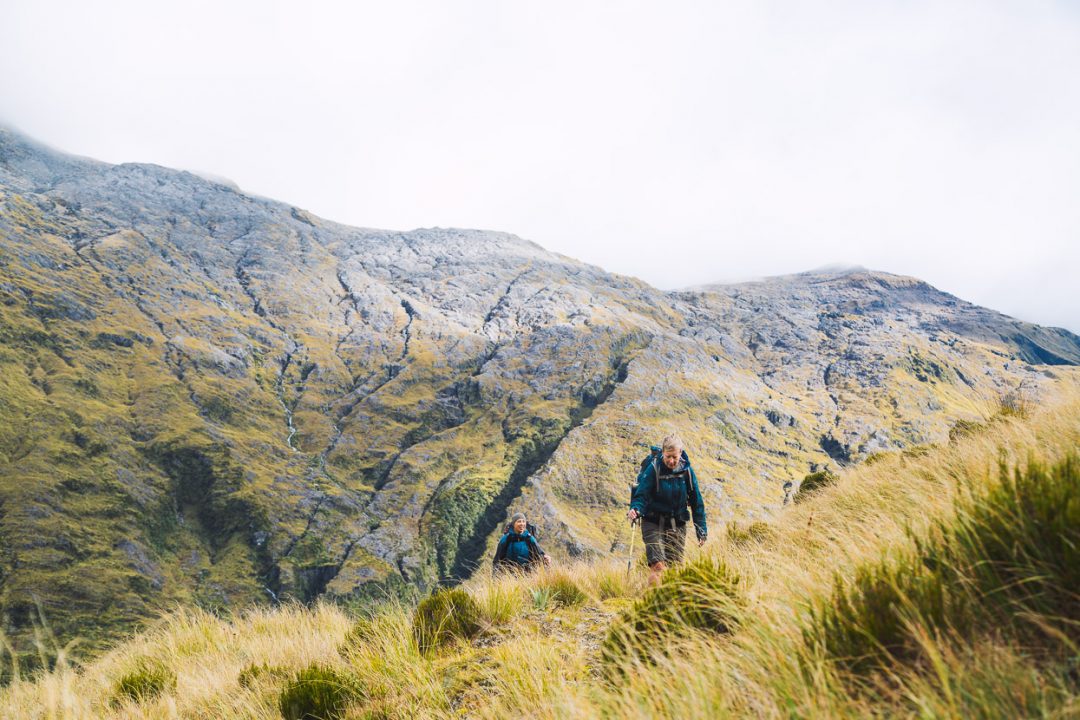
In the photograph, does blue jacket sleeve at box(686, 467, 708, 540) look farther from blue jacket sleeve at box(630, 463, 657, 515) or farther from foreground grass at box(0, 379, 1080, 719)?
foreground grass at box(0, 379, 1080, 719)

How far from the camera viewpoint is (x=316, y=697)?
478cm

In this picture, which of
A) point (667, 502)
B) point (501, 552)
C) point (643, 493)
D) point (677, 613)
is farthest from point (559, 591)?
point (501, 552)

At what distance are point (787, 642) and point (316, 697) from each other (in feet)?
13.5

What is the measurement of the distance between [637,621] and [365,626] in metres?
4.13

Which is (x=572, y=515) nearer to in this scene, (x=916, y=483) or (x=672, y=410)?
(x=672, y=410)

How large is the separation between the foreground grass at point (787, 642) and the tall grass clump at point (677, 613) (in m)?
0.02

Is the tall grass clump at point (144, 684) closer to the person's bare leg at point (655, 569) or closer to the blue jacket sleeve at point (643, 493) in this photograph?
the person's bare leg at point (655, 569)

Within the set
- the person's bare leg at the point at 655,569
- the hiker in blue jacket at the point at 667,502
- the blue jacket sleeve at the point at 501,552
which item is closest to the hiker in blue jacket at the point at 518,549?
the blue jacket sleeve at the point at 501,552

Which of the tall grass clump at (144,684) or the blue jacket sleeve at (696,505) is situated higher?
the blue jacket sleeve at (696,505)

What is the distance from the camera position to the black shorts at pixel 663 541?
8000 millimetres

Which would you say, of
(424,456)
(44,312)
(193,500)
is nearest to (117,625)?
(193,500)

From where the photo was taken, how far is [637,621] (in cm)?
410

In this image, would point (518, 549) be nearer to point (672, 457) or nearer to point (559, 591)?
point (559, 591)

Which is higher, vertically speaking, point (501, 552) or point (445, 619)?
point (445, 619)
